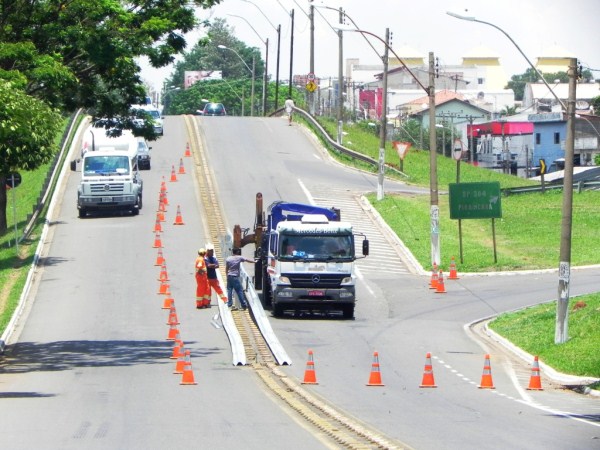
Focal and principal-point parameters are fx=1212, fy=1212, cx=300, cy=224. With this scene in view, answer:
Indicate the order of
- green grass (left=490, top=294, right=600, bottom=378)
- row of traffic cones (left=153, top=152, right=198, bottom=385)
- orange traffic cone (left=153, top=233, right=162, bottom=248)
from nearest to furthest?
row of traffic cones (left=153, top=152, right=198, bottom=385) < green grass (left=490, top=294, right=600, bottom=378) < orange traffic cone (left=153, top=233, right=162, bottom=248)

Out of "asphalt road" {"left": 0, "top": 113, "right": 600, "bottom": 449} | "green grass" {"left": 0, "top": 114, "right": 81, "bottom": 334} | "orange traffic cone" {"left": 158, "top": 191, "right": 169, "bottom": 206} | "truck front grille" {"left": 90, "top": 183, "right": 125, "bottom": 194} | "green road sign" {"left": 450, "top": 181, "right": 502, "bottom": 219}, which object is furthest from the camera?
"orange traffic cone" {"left": 158, "top": 191, "right": 169, "bottom": 206}

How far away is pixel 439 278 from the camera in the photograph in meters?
37.1

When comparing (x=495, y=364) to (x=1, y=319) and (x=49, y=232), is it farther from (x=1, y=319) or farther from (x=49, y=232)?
(x=49, y=232)

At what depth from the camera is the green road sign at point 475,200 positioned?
42531 mm

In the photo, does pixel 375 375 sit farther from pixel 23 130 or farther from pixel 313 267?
pixel 313 267

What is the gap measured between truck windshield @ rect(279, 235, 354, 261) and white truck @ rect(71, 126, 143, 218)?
1711 centimetres

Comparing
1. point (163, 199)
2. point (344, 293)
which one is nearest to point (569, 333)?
point (344, 293)

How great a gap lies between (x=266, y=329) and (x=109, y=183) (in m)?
21.6

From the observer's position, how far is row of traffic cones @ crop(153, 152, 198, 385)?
2159 centimetres

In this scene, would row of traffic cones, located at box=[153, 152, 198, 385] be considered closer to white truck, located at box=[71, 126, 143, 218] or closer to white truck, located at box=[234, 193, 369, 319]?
white truck, located at box=[71, 126, 143, 218]

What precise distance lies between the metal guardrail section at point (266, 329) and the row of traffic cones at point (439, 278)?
20.5 ft

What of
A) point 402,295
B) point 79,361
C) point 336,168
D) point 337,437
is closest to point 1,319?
point 79,361

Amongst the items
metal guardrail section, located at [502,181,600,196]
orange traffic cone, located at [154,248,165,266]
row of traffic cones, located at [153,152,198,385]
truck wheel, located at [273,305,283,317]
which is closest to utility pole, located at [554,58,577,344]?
truck wheel, located at [273,305,283,317]

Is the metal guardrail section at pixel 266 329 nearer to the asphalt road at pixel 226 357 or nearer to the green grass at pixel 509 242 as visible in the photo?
the asphalt road at pixel 226 357
